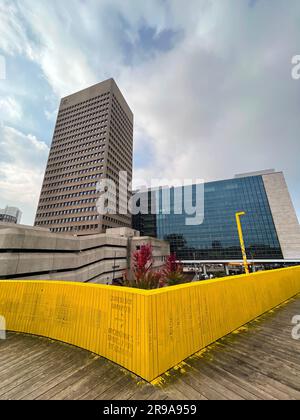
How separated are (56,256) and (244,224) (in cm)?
5875

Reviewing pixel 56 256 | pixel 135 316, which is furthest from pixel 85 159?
pixel 135 316

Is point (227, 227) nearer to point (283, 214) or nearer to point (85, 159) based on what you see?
point (283, 214)

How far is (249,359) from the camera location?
409 cm

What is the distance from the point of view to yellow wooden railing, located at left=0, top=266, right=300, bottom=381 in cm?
353

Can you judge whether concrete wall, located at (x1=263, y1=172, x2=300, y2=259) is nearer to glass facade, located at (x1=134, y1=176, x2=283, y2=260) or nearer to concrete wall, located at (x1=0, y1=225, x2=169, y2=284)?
glass facade, located at (x1=134, y1=176, x2=283, y2=260)

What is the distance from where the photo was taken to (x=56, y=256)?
20.0 metres

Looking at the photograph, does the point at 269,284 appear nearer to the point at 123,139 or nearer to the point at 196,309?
the point at 196,309

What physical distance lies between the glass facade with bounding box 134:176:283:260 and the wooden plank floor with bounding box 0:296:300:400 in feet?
189

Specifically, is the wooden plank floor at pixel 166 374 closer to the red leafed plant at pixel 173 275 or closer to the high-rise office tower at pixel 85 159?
the red leafed plant at pixel 173 275

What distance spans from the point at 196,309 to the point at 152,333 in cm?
165

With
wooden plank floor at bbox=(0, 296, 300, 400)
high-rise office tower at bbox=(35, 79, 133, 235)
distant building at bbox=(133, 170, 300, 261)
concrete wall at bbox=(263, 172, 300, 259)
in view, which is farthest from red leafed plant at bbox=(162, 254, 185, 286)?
concrete wall at bbox=(263, 172, 300, 259)

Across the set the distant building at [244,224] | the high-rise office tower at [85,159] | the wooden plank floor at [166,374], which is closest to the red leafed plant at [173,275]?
the wooden plank floor at [166,374]

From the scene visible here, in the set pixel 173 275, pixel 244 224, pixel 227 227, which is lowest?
pixel 173 275

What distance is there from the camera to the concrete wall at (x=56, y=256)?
49.8ft
